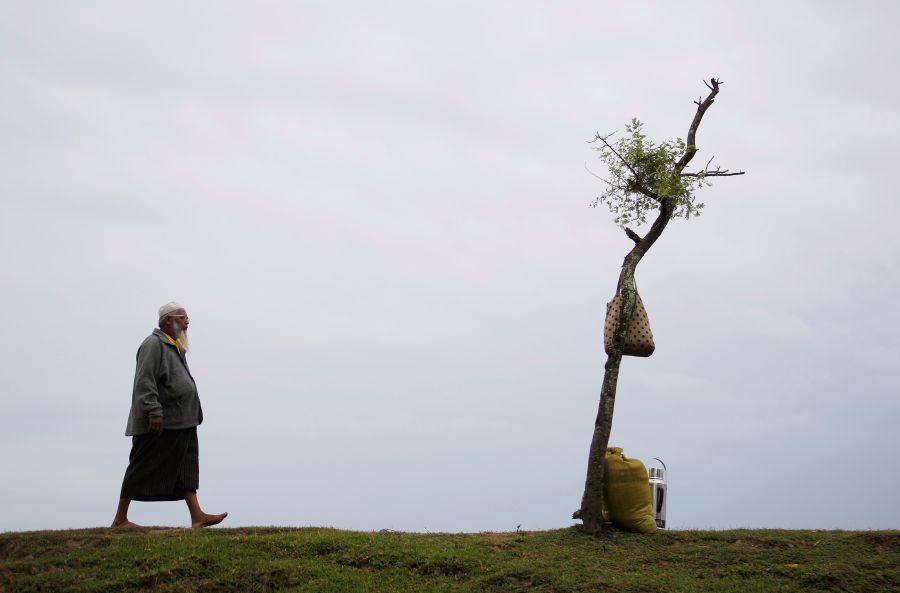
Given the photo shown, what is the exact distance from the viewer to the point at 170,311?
41.7ft

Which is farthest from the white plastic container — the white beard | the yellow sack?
the white beard

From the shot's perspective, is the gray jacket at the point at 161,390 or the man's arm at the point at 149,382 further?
the gray jacket at the point at 161,390

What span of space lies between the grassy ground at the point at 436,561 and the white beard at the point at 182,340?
96.7 inches

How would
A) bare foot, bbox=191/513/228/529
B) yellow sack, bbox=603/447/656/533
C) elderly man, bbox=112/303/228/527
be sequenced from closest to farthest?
elderly man, bbox=112/303/228/527, bare foot, bbox=191/513/228/529, yellow sack, bbox=603/447/656/533

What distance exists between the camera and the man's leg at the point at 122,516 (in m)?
12.2

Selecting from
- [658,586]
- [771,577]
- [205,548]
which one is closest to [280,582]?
[205,548]

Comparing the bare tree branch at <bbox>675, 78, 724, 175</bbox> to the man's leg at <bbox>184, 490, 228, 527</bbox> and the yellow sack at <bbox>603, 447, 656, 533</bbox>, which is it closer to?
the yellow sack at <bbox>603, 447, 656, 533</bbox>

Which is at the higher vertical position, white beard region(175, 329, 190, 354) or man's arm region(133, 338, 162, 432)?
white beard region(175, 329, 190, 354)

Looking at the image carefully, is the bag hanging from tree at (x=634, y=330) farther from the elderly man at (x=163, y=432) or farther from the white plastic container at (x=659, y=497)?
the elderly man at (x=163, y=432)

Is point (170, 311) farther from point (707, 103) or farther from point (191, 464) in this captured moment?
point (707, 103)

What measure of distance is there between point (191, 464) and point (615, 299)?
6312mm

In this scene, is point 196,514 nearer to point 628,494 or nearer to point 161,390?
point 161,390

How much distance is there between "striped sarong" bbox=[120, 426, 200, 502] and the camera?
473 inches

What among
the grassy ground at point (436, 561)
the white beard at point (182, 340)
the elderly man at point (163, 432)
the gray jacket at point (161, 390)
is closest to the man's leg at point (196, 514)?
the elderly man at point (163, 432)
